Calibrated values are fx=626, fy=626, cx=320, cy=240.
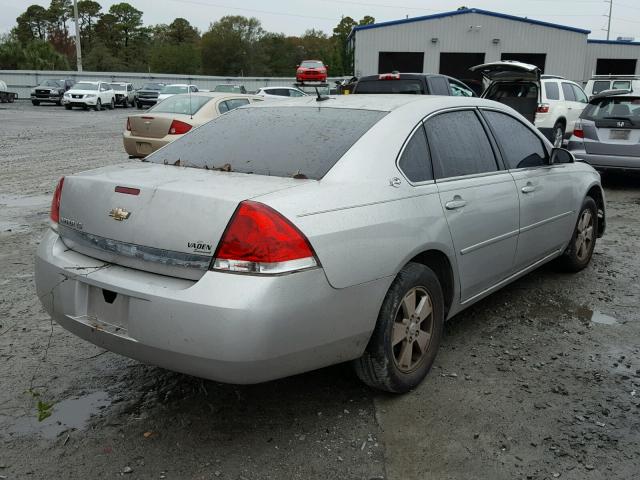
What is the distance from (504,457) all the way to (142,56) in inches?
4081

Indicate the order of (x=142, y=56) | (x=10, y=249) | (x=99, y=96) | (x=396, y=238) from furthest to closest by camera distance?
(x=142, y=56) → (x=99, y=96) → (x=10, y=249) → (x=396, y=238)

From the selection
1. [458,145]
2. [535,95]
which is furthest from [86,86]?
[458,145]

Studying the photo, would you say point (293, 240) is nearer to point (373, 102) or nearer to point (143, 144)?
point (373, 102)

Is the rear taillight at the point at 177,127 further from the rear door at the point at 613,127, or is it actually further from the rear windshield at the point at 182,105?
the rear door at the point at 613,127

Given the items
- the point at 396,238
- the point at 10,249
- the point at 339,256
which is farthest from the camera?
the point at 10,249

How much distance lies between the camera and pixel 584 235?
5500 millimetres

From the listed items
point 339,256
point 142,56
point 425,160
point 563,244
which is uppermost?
point 142,56

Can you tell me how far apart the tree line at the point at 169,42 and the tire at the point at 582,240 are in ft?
252

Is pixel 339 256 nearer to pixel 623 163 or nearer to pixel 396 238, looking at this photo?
pixel 396 238

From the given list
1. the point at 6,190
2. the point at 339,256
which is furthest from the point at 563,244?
the point at 6,190

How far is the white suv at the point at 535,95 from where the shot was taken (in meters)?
12.1

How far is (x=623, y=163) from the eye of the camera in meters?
9.78

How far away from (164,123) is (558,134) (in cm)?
885

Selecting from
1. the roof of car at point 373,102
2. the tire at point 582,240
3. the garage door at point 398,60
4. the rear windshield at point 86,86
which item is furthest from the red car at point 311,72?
the roof of car at point 373,102
